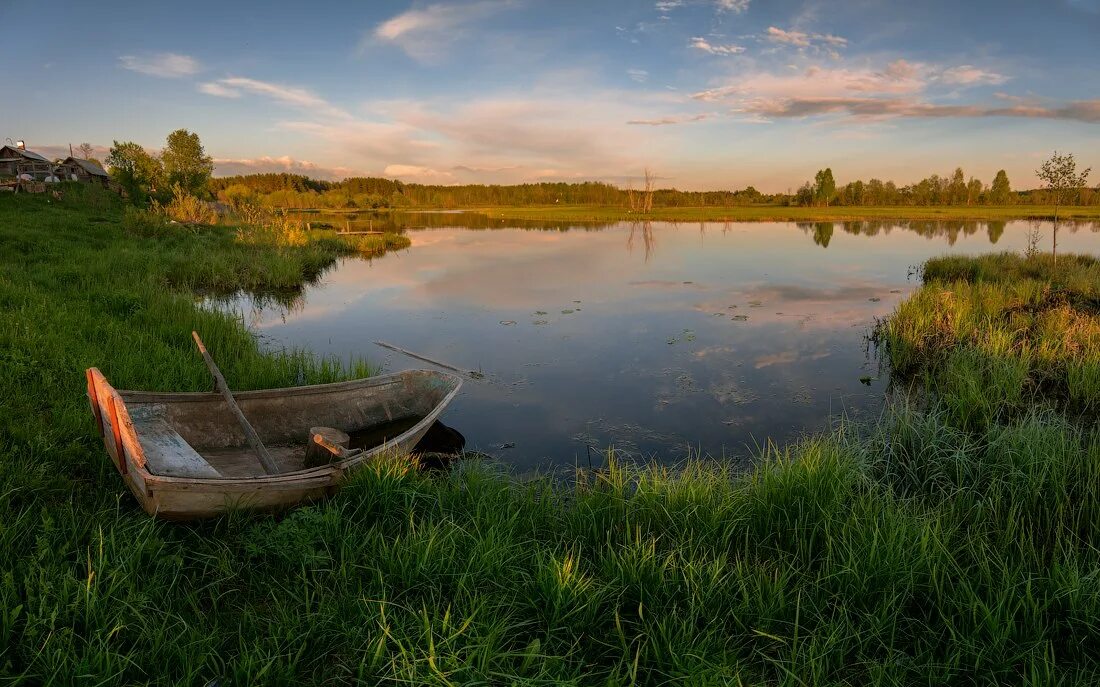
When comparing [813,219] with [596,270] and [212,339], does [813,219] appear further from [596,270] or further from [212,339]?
[212,339]

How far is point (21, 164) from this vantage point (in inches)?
2122

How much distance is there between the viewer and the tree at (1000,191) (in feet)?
276

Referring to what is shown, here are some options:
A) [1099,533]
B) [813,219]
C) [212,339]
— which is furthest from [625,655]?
[813,219]

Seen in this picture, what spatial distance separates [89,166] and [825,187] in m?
100

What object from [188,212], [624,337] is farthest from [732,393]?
[188,212]

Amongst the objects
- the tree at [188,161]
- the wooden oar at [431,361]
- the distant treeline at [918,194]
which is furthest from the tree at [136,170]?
the distant treeline at [918,194]

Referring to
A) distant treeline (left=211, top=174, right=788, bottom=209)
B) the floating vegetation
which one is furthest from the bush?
distant treeline (left=211, top=174, right=788, bottom=209)

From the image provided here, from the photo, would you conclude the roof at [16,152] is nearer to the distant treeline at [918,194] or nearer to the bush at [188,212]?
the bush at [188,212]

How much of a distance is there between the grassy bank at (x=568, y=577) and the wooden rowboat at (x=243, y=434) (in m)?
0.25

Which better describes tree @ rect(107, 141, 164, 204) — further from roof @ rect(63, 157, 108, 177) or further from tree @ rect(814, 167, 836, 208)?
tree @ rect(814, 167, 836, 208)

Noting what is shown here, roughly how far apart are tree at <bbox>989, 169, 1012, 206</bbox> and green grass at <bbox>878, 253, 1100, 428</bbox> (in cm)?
8737

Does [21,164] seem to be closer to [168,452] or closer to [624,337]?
[624,337]

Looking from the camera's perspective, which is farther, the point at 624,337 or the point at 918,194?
the point at 918,194

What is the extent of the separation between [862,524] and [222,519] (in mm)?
5135
